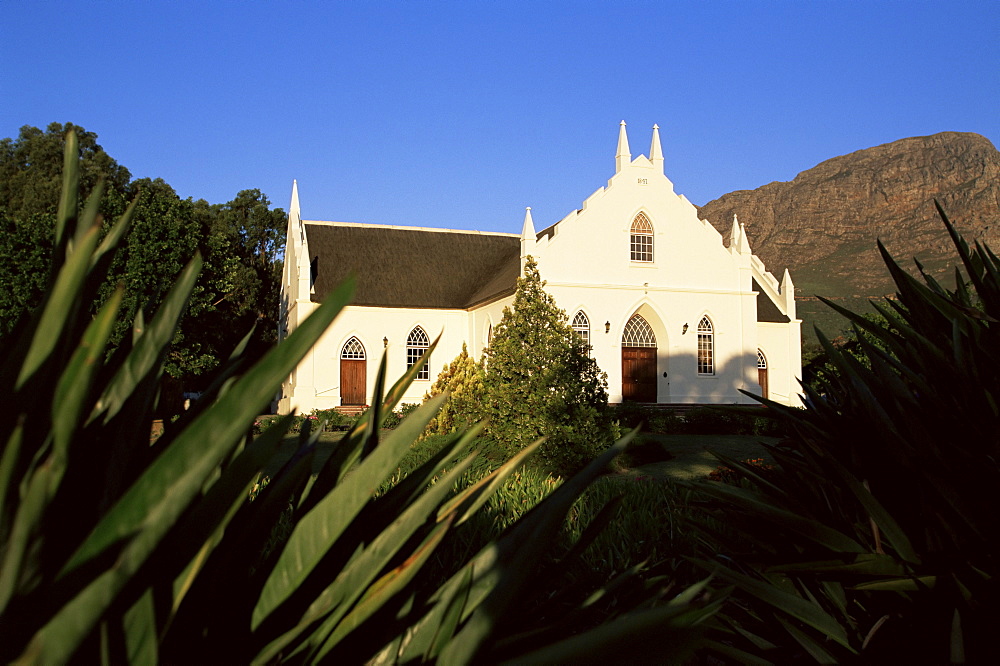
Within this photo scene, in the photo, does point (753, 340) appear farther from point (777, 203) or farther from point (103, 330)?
point (777, 203)

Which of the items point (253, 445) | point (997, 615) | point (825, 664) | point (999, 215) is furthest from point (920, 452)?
point (999, 215)

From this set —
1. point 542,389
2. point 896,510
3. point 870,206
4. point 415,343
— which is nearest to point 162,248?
point 415,343

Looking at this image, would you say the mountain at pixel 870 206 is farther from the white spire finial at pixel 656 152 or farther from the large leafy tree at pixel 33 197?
the large leafy tree at pixel 33 197

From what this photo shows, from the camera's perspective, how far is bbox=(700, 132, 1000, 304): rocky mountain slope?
10438cm

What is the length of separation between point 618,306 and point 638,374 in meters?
2.87

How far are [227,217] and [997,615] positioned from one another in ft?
161

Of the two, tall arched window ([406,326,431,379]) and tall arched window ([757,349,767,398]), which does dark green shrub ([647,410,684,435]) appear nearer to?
tall arched window ([757,349,767,398])

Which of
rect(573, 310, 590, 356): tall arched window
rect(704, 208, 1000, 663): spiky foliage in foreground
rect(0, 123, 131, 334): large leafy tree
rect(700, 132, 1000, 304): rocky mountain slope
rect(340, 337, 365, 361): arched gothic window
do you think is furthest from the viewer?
rect(700, 132, 1000, 304): rocky mountain slope

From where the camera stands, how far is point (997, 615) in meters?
2.04

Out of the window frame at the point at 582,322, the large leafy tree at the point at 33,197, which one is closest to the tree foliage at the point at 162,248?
the large leafy tree at the point at 33,197

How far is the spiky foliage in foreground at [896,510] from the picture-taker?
6.98 feet

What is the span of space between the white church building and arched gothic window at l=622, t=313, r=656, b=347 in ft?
0.13

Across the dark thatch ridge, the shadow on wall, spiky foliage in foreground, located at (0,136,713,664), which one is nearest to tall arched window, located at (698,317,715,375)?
the shadow on wall

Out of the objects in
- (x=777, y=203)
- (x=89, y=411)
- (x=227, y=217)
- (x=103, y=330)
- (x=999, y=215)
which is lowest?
(x=89, y=411)
